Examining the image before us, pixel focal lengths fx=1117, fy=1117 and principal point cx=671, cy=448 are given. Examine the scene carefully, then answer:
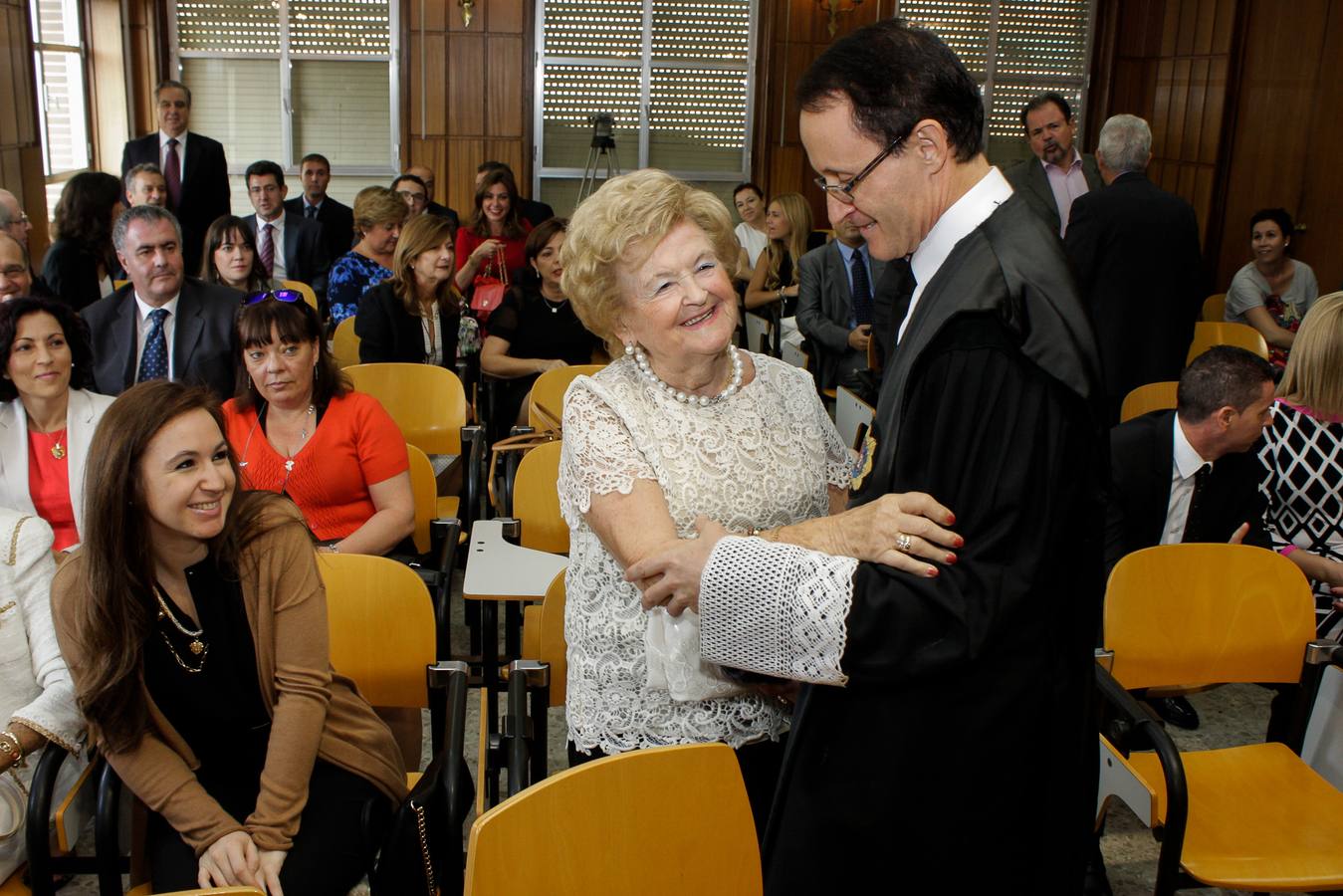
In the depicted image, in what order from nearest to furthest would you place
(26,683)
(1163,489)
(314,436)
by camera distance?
(26,683), (1163,489), (314,436)

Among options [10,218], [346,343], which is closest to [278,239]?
[346,343]

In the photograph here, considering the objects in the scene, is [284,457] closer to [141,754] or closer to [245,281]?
[141,754]

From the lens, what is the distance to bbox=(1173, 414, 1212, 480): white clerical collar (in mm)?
3154

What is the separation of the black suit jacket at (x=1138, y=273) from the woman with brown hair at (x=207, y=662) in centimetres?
376

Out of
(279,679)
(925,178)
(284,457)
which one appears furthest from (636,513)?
(284,457)

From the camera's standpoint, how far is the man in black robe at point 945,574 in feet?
3.89

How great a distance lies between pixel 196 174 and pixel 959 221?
24.2ft

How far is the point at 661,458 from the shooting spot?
1.64 metres

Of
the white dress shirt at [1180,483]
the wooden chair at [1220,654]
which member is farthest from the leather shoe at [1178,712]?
the wooden chair at [1220,654]

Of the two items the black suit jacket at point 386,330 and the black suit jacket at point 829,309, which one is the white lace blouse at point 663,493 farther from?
the black suit jacket at point 829,309

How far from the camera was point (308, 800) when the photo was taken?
6.95 feet

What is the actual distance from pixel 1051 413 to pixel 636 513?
61 centimetres

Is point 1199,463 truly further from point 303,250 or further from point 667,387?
point 303,250

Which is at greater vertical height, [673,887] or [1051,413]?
[1051,413]
